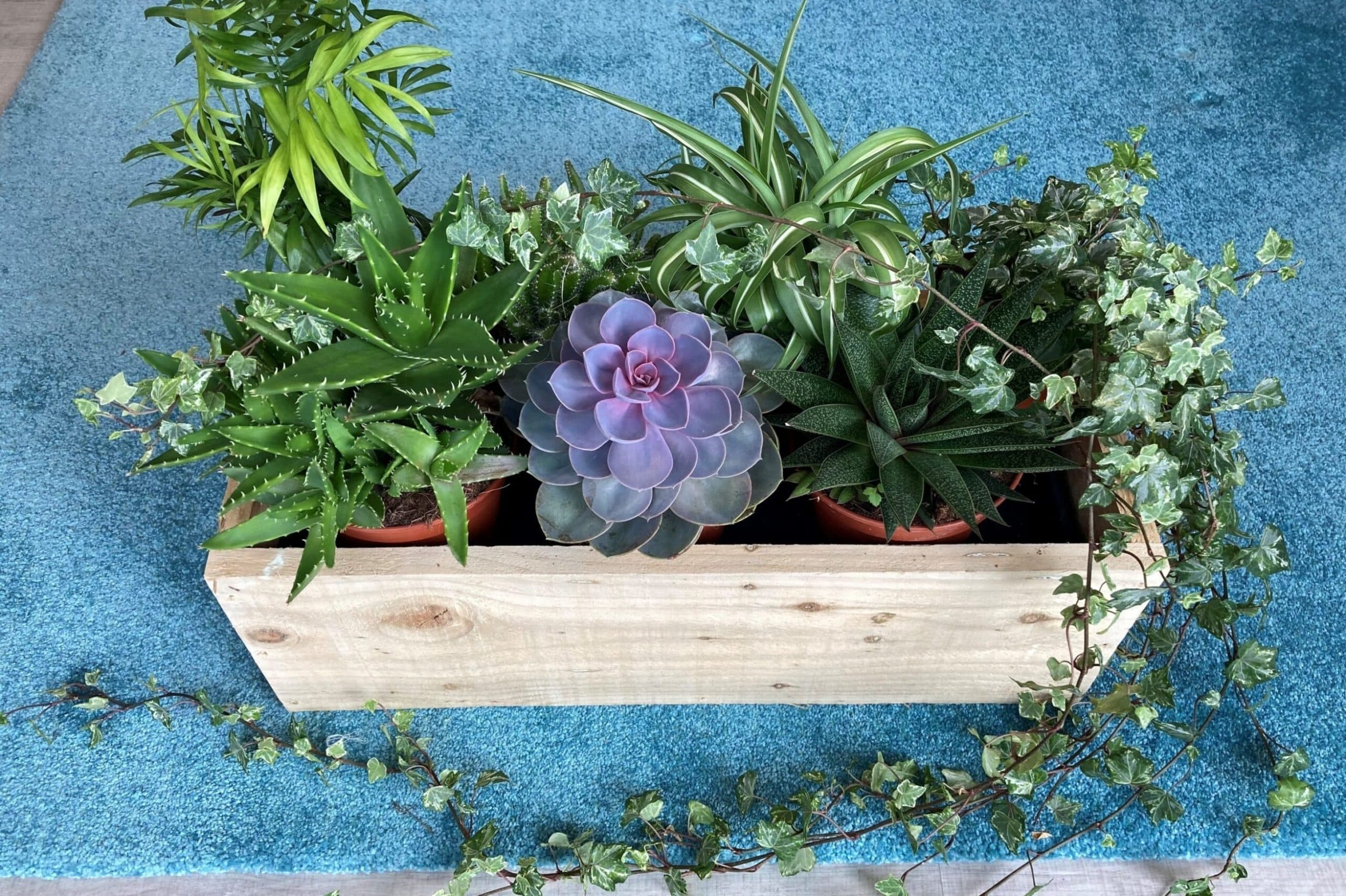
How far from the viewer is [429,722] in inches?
43.9

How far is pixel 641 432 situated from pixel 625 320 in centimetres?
9

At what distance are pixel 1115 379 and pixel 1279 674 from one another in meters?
0.64

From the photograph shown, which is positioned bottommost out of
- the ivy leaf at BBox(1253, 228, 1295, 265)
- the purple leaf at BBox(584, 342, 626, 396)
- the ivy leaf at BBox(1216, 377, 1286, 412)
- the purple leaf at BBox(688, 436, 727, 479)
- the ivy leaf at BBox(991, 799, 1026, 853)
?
the ivy leaf at BBox(991, 799, 1026, 853)

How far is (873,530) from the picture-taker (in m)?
0.93

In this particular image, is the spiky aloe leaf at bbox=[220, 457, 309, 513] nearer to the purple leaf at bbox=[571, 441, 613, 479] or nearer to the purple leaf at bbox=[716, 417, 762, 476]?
the purple leaf at bbox=[571, 441, 613, 479]

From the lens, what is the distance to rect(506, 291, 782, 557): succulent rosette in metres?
0.78

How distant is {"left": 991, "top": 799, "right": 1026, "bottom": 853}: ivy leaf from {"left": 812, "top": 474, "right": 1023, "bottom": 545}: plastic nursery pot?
272 millimetres

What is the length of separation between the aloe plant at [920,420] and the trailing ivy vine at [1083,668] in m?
0.02

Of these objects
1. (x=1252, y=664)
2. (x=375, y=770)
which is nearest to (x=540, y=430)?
(x=375, y=770)

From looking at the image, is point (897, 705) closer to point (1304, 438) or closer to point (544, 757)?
point (544, 757)

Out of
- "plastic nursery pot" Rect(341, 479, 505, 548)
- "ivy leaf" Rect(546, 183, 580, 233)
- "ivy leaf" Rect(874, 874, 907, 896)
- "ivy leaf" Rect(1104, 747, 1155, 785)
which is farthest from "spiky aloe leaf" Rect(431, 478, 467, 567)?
"ivy leaf" Rect(1104, 747, 1155, 785)

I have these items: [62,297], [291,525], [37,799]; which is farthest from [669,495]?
[62,297]

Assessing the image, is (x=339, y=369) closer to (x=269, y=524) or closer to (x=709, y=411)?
(x=269, y=524)

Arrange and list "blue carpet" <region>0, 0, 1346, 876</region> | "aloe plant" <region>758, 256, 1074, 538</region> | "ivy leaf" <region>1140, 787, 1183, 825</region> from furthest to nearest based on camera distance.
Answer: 1. "blue carpet" <region>0, 0, 1346, 876</region>
2. "ivy leaf" <region>1140, 787, 1183, 825</region>
3. "aloe plant" <region>758, 256, 1074, 538</region>
